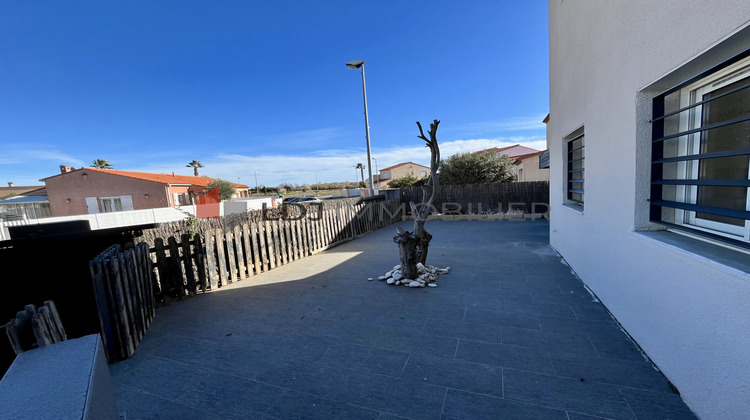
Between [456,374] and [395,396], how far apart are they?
565mm

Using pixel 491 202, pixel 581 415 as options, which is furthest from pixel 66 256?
pixel 491 202

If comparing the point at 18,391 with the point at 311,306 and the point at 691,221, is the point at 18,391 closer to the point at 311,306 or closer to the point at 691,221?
the point at 311,306

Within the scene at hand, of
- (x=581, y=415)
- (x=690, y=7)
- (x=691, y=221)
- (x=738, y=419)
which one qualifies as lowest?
(x=581, y=415)

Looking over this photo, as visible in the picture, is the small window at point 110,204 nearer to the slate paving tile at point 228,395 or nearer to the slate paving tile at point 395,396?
the slate paving tile at point 228,395

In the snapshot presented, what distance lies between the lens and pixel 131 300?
121 inches

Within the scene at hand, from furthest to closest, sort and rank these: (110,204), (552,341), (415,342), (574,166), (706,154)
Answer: (110,204) → (574,166) → (415,342) → (552,341) → (706,154)

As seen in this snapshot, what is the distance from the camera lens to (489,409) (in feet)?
6.58

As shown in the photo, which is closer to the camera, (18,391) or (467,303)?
(18,391)

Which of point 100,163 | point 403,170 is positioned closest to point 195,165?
point 100,163

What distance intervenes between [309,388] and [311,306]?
1.65m

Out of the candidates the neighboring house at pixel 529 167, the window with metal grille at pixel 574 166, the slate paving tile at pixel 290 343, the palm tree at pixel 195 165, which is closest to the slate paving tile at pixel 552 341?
the slate paving tile at pixel 290 343

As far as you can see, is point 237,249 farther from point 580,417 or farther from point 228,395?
point 580,417

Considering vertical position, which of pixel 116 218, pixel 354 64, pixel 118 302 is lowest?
pixel 118 302

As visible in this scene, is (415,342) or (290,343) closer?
(415,342)
